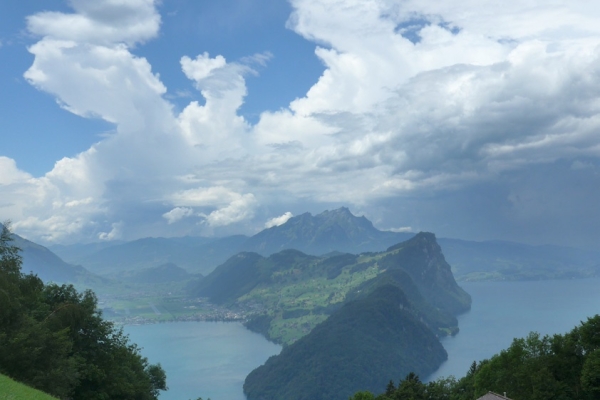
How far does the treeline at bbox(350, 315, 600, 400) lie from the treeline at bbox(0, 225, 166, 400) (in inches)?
1032

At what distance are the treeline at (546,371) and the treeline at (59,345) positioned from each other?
86.0 ft

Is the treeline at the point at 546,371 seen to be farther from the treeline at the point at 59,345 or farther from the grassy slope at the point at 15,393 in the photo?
the grassy slope at the point at 15,393

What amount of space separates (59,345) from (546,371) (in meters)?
38.2

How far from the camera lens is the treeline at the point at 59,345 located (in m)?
25.6

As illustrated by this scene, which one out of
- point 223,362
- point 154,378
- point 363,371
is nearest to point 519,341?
point 154,378

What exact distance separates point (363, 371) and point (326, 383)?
19587 mm

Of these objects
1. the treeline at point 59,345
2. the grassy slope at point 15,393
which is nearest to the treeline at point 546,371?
the treeline at point 59,345

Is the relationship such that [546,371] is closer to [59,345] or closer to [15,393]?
[59,345]

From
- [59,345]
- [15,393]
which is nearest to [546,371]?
[59,345]

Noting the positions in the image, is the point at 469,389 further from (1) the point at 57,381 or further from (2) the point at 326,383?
(2) the point at 326,383

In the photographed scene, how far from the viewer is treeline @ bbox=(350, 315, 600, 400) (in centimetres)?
3803

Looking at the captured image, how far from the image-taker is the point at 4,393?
680 inches

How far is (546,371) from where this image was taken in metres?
39.6

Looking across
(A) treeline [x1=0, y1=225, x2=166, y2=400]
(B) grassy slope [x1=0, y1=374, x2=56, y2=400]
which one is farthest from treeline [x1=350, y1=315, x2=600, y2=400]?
(B) grassy slope [x1=0, y1=374, x2=56, y2=400]
